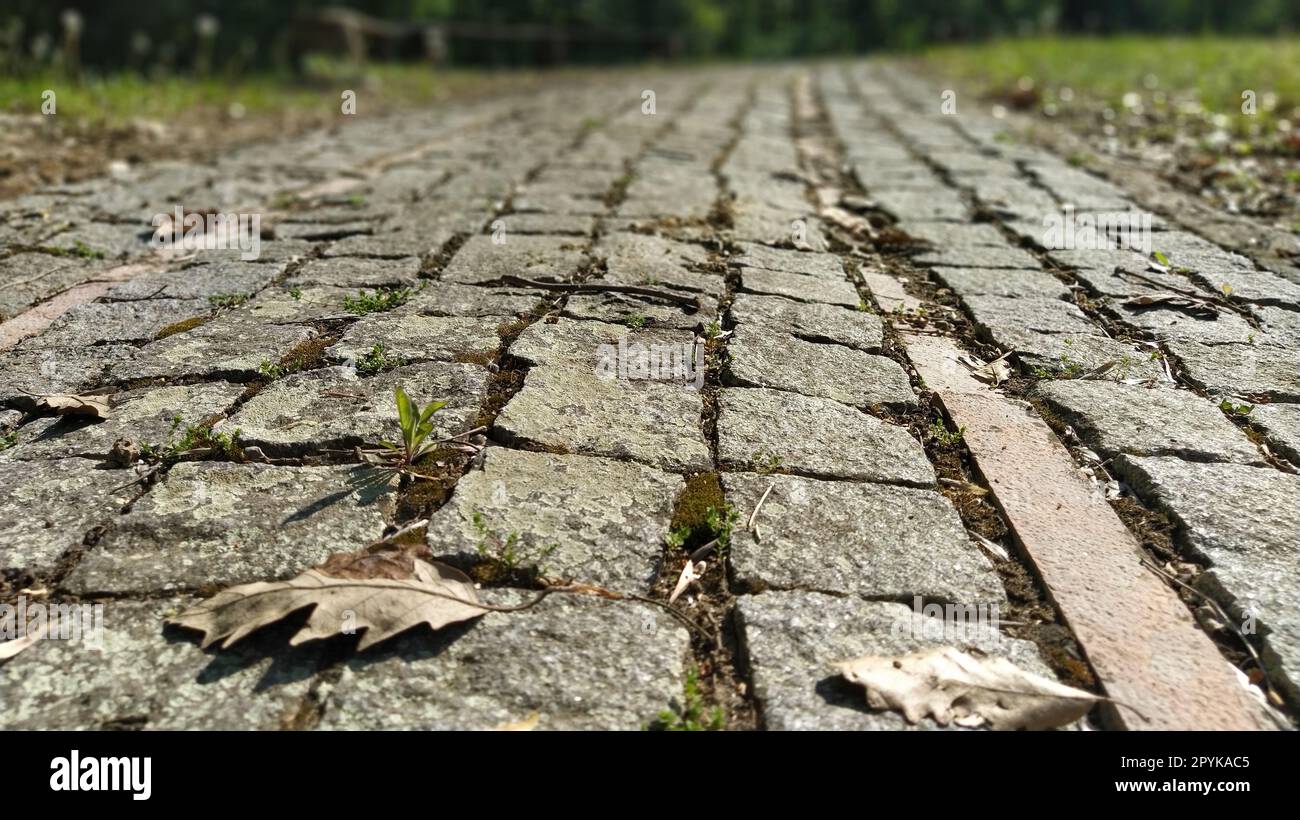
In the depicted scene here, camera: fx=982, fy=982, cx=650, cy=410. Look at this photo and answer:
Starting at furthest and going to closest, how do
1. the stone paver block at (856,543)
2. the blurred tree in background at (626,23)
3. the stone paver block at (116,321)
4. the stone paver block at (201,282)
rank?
the blurred tree in background at (626,23) < the stone paver block at (201,282) < the stone paver block at (116,321) < the stone paver block at (856,543)

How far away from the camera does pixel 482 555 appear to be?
1.82 meters

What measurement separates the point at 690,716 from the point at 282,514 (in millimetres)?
937

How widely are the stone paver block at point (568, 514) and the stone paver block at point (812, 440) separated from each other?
0.27 meters

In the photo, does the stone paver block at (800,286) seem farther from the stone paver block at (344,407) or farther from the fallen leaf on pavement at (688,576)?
the fallen leaf on pavement at (688,576)

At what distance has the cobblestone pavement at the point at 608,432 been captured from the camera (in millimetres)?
1585

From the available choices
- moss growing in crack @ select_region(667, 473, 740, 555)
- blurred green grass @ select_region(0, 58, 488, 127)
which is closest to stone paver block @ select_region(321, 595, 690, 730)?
moss growing in crack @ select_region(667, 473, 740, 555)

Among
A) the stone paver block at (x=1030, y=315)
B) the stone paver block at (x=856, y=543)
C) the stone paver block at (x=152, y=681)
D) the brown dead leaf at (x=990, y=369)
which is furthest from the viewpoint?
the stone paver block at (x=1030, y=315)

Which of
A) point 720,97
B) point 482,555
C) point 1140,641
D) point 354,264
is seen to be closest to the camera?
point 1140,641

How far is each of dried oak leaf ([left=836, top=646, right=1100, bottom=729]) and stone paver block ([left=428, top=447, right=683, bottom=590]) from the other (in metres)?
0.47

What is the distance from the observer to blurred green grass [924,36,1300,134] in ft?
24.9

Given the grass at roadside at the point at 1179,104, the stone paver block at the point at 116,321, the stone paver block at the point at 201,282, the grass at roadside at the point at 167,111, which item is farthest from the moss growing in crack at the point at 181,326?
the grass at roadside at the point at 1179,104
